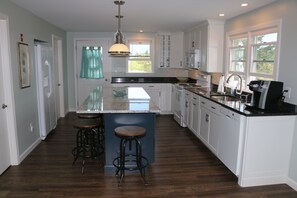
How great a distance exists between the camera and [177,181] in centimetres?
301

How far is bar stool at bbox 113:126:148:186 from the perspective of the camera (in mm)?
2803

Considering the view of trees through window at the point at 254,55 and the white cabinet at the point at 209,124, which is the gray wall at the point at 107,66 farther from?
the white cabinet at the point at 209,124

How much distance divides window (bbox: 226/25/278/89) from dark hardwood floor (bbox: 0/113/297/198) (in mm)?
1498

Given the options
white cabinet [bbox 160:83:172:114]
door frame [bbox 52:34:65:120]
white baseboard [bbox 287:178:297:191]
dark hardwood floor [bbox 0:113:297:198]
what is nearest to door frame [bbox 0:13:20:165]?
dark hardwood floor [bbox 0:113:297:198]

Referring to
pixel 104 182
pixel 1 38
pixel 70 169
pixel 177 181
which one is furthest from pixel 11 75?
pixel 177 181

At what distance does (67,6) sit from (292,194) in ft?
13.1

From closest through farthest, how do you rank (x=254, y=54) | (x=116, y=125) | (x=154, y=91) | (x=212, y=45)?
(x=116, y=125), (x=254, y=54), (x=212, y=45), (x=154, y=91)

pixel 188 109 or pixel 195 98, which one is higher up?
pixel 195 98

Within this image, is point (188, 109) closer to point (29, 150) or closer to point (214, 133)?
point (214, 133)

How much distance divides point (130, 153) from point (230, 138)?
1.38m

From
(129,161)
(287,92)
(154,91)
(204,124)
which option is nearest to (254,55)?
(287,92)

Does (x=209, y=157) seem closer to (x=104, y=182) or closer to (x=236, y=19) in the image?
(x=104, y=182)

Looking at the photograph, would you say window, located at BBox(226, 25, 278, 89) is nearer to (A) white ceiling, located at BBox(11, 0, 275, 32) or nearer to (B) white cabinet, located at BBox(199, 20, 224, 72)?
(B) white cabinet, located at BBox(199, 20, 224, 72)

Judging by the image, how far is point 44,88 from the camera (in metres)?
4.56
